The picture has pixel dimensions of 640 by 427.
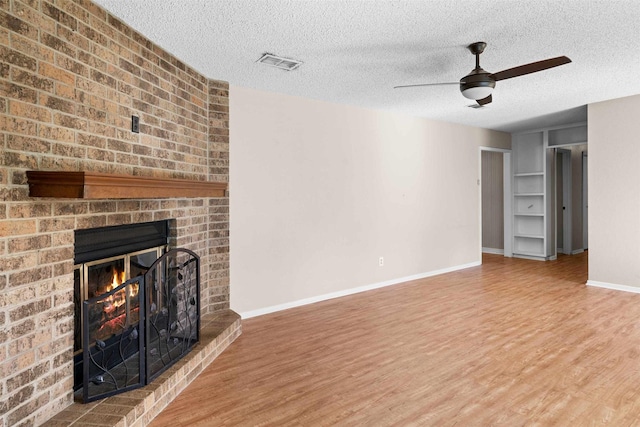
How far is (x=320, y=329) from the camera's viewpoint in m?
3.68

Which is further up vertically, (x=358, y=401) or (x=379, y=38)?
(x=379, y=38)

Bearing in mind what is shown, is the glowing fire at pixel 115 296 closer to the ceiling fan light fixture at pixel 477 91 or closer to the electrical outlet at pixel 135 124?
the electrical outlet at pixel 135 124

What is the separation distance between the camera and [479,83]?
119 inches

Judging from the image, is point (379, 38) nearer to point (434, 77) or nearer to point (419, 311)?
point (434, 77)

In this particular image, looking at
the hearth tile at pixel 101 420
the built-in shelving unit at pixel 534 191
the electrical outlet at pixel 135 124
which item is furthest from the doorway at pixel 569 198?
the hearth tile at pixel 101 420

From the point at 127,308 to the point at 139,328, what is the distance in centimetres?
36

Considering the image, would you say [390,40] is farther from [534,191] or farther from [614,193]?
[534,191]

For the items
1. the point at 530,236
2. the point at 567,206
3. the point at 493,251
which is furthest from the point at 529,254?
the point at 567,206

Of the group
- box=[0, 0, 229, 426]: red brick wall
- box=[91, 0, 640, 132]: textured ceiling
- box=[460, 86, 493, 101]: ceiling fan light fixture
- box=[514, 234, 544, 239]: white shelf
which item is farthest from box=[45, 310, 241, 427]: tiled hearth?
box=[514, 234, 544, 239]: white shelf

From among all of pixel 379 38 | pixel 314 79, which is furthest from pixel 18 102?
pixel 314 79

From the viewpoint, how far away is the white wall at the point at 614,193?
4.85 meters

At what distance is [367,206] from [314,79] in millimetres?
1910

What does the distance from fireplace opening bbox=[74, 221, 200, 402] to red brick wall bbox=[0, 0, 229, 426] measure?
0.44 ft

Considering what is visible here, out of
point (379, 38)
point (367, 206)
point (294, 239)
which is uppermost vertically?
point (379, 38)
